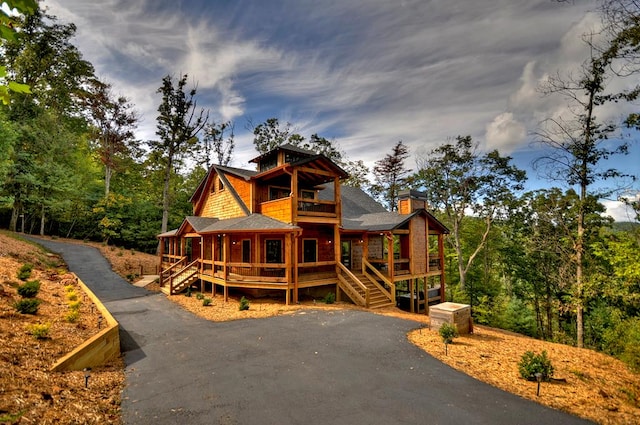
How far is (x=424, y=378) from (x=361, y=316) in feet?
18.3

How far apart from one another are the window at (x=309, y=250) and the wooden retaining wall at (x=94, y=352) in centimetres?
1042

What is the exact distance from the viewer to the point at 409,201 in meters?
19.5

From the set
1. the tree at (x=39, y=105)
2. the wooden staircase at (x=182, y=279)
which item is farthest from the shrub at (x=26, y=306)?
the tree at (x=39, y=105)

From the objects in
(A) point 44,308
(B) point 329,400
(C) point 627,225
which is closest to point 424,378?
(B) point 329,400

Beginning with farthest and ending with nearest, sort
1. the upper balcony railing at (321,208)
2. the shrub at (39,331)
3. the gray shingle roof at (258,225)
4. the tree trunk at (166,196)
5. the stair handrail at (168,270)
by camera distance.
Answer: the tree trunk at (166,196), the stair handrail at (168,270), the upper balcony railing at (321,208), the gray shingle roof at (258,225), the shrub at (39,331)

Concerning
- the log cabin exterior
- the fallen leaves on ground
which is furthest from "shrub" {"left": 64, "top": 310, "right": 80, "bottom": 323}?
the log cabin exterior

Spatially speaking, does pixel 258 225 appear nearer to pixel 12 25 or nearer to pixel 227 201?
pixel 227 201

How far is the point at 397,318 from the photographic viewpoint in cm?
1208

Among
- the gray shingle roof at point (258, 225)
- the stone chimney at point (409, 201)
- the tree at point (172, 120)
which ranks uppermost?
the tree at point (172, 120)

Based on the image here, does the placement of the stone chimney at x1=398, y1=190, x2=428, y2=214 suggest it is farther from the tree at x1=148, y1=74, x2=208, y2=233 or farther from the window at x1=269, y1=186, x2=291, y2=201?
the tree at x1=148, y1=74, x2=208, y2=233

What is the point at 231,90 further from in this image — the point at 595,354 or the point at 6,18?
the point at 595,354

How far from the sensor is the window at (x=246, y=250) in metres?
17.4

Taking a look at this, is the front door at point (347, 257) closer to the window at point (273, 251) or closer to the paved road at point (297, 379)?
the window at point (273, 251)

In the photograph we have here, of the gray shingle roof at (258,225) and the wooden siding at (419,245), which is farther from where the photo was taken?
the wooden siding at (419,245)
